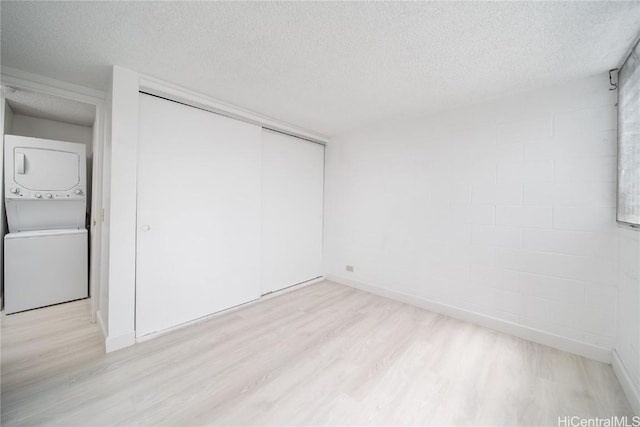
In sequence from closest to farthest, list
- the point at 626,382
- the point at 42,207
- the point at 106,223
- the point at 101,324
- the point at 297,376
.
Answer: the point at 626,382, the point at 297,376, the point at 106,223, the point at 101,324, the point at 42,207

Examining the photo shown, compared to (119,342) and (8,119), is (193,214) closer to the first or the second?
(119,342)

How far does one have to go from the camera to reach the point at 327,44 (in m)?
1.67

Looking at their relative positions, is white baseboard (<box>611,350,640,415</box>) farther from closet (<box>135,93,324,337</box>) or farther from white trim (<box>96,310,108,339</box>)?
white trim (<box>96,310,108,339</box>)

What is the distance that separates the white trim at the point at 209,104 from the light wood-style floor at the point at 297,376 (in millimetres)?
2301

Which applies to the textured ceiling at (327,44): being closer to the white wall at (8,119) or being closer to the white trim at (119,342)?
the white wall at (8,119)

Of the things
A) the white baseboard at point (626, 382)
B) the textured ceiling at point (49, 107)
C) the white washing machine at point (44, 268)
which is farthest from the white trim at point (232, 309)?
the white baseboard at point (626, 382)

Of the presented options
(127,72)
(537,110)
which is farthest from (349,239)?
(127,72)

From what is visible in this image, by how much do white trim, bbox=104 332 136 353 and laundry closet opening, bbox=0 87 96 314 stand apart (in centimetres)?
168

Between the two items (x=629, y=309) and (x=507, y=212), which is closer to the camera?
(x=629, y=309)

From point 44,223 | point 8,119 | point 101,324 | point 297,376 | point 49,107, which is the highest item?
point 49,107

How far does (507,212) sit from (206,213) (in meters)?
3.13

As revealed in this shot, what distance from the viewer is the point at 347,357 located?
6.37 feet

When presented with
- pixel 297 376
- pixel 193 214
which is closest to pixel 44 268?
pixel 193 214

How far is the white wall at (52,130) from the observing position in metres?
3.08
